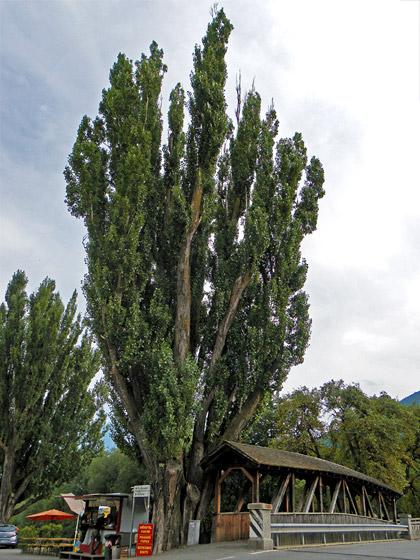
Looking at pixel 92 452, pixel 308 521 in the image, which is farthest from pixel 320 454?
pixel 308 521

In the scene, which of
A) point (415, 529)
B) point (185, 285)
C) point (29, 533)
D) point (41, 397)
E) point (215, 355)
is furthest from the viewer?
point (41, 397)

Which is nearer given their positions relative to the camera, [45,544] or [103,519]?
[103,519]

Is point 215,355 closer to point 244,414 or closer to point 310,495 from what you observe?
point 244,414

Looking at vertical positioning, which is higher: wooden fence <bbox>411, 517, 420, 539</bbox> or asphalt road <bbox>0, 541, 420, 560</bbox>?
wooden fence <bbox>411, 517, 420, 539</bbox>

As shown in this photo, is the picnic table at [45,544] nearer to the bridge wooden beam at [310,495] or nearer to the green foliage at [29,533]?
the green foliage at [29,533]

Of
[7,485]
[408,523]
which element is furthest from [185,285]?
[7,485]

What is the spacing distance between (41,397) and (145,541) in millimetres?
13969

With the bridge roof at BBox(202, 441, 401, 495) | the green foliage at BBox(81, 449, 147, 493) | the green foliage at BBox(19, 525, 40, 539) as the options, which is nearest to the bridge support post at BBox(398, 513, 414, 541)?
the bridge roof at BBox(202, 441, 401, 495)

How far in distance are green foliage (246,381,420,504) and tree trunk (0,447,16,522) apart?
13423mm

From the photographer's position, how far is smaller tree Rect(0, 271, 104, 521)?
25.5 m

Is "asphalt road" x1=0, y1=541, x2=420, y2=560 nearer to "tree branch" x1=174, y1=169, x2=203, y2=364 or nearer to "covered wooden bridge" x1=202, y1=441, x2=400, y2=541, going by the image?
"covered wooden bridge" x1=202, y1=441, x2=400, y2=541

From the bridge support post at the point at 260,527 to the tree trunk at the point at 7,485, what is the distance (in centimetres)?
1609

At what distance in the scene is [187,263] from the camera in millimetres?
18625

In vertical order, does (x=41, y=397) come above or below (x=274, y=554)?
above
